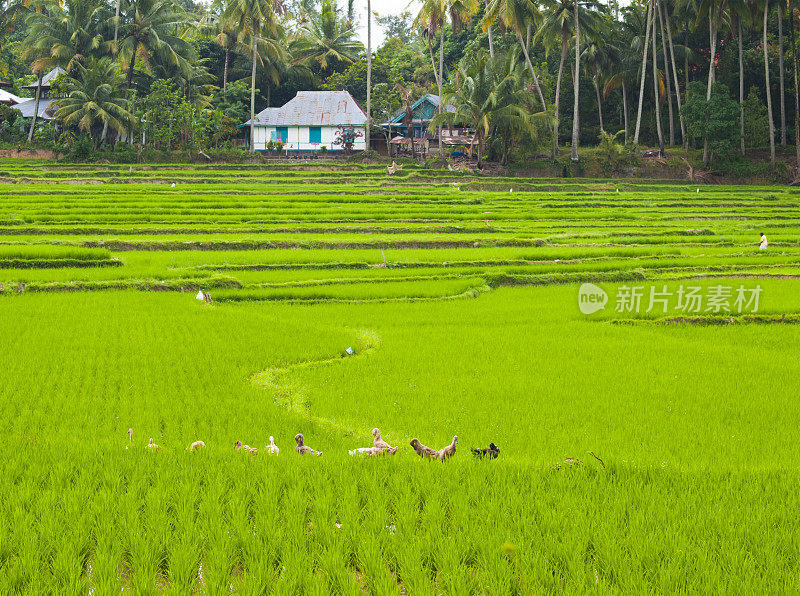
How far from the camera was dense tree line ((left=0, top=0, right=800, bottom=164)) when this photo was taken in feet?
98.9

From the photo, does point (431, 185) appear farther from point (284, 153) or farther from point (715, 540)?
point (715, 540)

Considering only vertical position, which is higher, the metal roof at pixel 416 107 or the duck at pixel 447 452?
the metal roof at pixel 416 107

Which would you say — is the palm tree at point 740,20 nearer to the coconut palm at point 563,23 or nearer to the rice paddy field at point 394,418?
the coconut palm at point 563,23

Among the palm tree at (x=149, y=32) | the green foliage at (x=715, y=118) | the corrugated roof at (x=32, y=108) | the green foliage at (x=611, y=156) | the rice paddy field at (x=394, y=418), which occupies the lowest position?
the rice paddy field at (x=394, y=418)

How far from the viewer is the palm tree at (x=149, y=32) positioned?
1307 inches

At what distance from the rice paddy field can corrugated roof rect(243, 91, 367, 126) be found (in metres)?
22.1

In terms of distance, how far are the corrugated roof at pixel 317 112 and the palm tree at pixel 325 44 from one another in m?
3.84

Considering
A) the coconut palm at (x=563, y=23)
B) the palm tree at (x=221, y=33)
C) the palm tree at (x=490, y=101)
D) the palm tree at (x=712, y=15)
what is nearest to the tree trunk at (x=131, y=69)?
the palm tree at (x=221, y=33)

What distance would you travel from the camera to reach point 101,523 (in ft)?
10.3

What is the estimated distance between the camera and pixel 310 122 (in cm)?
3609

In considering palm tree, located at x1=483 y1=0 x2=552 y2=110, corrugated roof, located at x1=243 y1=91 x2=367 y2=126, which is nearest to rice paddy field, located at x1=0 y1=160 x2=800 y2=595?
palm tree, located at x1=483 y1=0 x2=552 y2=110

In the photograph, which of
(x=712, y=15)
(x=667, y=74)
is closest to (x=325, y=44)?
(x=667, y=74)

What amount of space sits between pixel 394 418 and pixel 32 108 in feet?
131

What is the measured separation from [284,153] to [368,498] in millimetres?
33160
